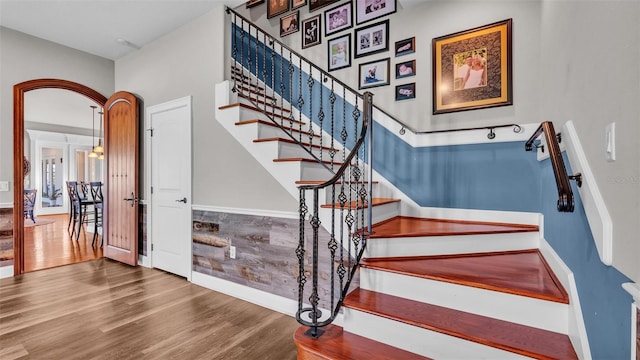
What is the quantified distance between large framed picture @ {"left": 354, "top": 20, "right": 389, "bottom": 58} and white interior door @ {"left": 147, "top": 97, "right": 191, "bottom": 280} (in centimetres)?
209

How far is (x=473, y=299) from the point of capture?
1.70m

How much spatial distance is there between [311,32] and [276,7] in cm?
74

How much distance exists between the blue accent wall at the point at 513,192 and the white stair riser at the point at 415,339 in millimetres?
435

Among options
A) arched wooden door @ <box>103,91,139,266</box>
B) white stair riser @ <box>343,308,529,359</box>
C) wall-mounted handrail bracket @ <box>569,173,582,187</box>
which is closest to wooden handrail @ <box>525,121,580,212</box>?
wall-mounted handrail bracket @ <box>569,173,582,187</box>

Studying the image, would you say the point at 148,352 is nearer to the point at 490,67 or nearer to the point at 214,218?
the point at 214,218

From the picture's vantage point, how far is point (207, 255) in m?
3.33

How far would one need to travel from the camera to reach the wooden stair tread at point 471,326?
1374mm

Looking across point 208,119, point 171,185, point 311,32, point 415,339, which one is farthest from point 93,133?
point 415,339

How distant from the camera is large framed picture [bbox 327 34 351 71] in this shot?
3.48 meters

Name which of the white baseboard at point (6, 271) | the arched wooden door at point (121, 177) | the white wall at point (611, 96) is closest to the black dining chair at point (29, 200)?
the arched wooden door at point (121, 177)

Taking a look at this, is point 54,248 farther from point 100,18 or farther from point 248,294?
point 248,294

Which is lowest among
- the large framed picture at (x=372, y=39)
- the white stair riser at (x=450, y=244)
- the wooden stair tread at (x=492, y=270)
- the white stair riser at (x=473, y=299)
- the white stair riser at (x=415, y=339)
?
the white stair riser at (x=415, y=339)

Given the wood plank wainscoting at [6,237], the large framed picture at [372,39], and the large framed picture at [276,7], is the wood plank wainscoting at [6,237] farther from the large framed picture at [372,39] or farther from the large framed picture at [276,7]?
the large framed picture at [372,39]

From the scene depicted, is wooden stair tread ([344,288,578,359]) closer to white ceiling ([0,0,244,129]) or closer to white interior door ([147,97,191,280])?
white interior door ([147,97,191,280])
